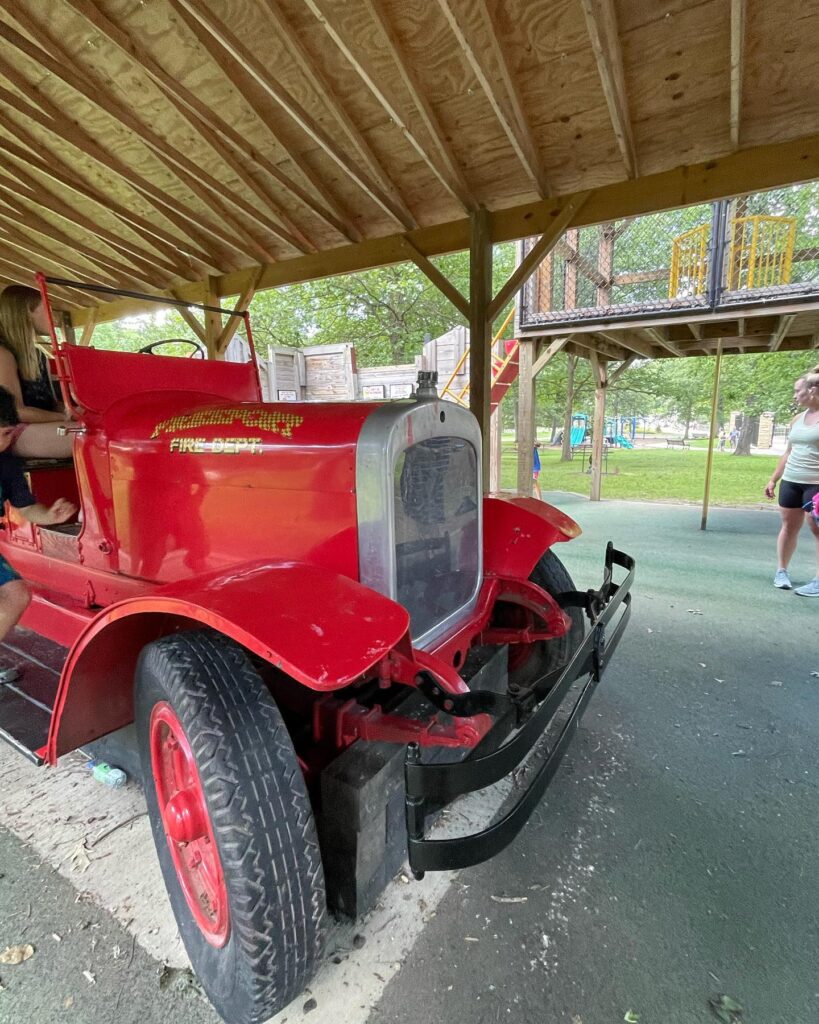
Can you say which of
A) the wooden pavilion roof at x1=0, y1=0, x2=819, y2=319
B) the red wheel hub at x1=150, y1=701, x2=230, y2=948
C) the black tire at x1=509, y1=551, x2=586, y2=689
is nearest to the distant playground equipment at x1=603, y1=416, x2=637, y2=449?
→ the wooden pavilion roof at x1=0, y1=0, x2=819, y2=319

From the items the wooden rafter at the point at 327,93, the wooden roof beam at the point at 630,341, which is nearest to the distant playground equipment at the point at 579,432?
the wooden roof beam at the point at 630,341

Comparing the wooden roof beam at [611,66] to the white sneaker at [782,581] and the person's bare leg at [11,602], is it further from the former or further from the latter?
the white sneaker at [782,581]

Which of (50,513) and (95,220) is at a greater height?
(95,220)

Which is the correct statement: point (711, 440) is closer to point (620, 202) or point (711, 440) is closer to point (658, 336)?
point (658, 336)

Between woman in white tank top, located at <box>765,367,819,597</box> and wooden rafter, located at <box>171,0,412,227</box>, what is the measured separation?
144 inches

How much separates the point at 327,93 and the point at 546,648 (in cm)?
334

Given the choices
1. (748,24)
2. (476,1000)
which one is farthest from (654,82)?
(476,1000)

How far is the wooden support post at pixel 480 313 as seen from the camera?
389 centimetres

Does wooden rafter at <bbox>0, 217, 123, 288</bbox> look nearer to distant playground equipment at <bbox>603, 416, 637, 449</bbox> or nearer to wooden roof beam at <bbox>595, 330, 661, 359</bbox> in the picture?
wooden roof beam at <bbox>595, 330, 661, 359</bbox>

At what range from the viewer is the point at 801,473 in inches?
174

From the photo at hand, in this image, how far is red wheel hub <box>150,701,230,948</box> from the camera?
1335 millimetres

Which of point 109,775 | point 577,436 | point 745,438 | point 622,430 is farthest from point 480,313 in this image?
point 622,430

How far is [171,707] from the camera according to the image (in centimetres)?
140

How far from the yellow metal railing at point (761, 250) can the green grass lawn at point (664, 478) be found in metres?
4.41
